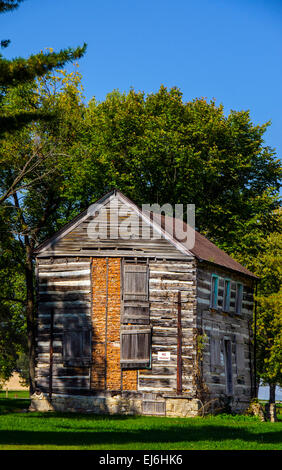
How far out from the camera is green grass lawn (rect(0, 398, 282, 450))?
60.0ft

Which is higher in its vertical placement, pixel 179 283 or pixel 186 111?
pixel 186 111

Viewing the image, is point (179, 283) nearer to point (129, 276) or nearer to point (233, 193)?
point (129, 276)

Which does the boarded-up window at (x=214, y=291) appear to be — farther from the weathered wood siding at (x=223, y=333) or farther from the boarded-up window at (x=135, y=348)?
the boarded-up window at (x=135, y=348)

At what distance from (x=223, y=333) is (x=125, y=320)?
632cm

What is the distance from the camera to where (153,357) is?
32.4 m

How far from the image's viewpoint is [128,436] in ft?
68.4

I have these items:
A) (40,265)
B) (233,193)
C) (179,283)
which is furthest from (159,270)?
(233,193)

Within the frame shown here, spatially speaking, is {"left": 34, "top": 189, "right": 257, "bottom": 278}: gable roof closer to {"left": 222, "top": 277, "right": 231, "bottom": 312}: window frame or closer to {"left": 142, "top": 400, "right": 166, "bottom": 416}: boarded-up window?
{"left": 222, "top": 277, "right": 231, "bottom": 312}: window frame

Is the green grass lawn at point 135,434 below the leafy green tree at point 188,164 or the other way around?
below

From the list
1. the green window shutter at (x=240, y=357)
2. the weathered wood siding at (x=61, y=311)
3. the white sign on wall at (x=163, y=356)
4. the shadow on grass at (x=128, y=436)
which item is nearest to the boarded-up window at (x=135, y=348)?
A: the white sign on wall at (x=163, y=356)

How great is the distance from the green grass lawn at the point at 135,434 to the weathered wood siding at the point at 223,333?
436 centimetres

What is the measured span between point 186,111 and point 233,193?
692 cm

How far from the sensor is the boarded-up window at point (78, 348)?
107ft

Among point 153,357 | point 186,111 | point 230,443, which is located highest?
point 186,111
